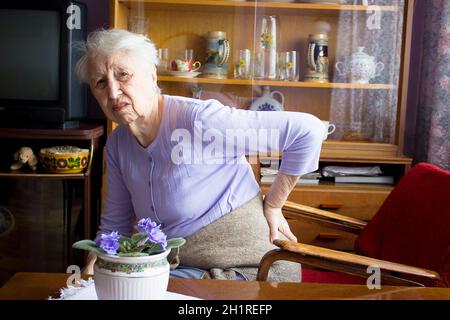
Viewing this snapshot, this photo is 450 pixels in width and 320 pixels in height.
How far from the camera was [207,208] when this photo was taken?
162 centimetres

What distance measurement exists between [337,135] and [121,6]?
3.54 feet

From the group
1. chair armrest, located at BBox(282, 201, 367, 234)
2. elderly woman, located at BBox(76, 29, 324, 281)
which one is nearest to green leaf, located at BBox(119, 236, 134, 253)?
elderly woman, located at BBox(76, 29, 324, 281)

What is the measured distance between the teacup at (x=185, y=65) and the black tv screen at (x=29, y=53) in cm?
50

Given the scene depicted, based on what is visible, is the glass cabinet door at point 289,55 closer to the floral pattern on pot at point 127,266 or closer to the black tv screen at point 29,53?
the black tv screen at point 29,53

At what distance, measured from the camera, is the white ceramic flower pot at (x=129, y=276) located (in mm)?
1008

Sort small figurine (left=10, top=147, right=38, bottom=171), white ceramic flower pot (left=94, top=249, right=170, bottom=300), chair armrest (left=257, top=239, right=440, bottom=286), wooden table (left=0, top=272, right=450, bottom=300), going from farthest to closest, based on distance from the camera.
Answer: small figurine (left=10, top=147, right=38, bottom=171), chair armrest (left=257, top=239, right=440, bottom=286), wooden table (left=0, top=272, right=450, bottom=300), white ceramic flower pot (left=94, top=249, right=170, bottom=300)

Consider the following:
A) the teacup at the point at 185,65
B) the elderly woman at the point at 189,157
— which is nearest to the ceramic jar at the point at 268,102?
the teacup at the point at 185,65

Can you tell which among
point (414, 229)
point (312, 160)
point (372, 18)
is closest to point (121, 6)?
point (372, 18)

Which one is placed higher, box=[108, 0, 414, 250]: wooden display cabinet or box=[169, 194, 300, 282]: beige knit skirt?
box=[108, 0, 414, 250]: wooden display cabinet

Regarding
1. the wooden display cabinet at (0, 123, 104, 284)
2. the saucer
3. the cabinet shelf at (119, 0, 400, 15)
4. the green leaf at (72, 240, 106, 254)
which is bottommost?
the wooden display cabinet at (0, 123, 104, 284)

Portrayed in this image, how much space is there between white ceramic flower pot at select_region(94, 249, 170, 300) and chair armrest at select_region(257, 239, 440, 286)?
1.66 feet

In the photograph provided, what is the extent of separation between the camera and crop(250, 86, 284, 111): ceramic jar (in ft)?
9.25

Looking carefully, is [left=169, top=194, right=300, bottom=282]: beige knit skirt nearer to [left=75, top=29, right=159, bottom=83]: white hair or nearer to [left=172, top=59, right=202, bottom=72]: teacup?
[left=75, top=29, right=159, bottom=83]: white hair

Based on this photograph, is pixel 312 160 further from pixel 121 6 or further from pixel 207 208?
pixel 121 6
